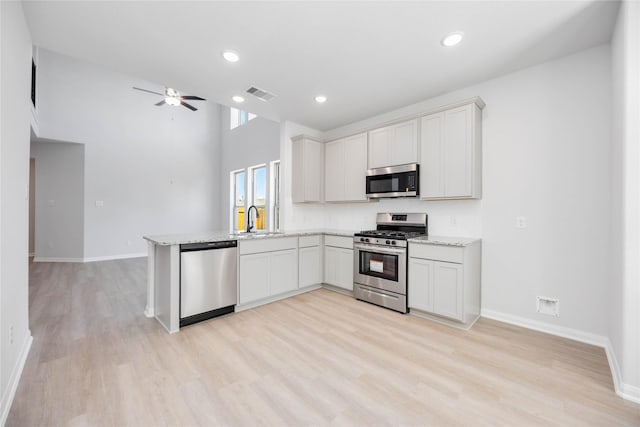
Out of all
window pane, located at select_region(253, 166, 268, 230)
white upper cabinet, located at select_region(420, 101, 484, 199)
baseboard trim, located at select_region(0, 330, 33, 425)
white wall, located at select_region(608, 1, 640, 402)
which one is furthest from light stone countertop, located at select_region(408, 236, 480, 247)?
window pane, located at select_region(253, 166, 268, 230)

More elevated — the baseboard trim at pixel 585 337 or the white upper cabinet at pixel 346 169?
the white upper cabinet at pixel 346 169

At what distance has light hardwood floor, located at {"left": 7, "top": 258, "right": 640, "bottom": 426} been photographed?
1.57 m

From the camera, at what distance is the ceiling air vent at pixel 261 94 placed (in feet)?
10.8

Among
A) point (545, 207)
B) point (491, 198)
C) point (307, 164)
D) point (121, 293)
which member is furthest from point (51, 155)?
point (545, 207)

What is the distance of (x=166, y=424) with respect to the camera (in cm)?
149

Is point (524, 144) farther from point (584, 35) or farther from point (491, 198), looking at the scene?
point (584, 35)

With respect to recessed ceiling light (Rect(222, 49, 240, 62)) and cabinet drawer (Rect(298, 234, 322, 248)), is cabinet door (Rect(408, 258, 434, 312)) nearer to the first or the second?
cabinet drawer (Rect(298, 234, 322, 248))

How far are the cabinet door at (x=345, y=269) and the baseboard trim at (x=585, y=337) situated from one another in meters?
1.61

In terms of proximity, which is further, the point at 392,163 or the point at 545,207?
Answer: the point at 392,163

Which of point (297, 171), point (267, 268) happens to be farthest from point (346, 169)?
point (267, 268)

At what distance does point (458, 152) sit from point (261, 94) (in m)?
2.48

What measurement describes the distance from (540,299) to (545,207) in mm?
918

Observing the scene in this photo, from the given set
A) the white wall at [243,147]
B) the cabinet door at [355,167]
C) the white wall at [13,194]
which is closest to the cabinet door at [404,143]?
the cabinet door at [355,167]

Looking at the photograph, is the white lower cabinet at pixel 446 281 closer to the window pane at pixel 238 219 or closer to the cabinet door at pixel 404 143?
the cabinet door at pixel 404 143
